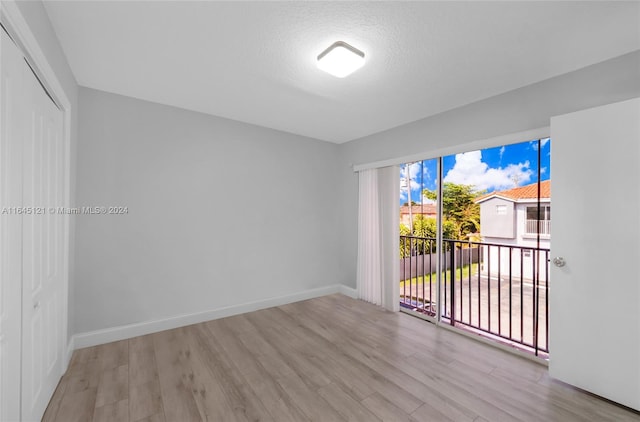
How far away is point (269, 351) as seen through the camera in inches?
97.9

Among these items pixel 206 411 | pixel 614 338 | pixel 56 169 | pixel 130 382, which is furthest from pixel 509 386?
pixel 56 169

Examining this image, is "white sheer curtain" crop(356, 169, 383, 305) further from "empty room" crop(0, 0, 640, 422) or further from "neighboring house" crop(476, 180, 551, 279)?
"neighboring house" crop(476, 180, 551, 279)

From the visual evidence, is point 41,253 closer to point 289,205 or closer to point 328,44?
point 328,44

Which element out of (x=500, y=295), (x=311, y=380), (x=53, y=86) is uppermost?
(x=53, y=86)

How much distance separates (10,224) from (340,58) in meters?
2.03

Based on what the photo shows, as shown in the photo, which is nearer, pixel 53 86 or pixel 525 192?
pixel 53 86

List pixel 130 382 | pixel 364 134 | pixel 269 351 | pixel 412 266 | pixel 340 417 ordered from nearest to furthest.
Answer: pixel 340 417
pixel 130 382
pixel 269 351
pixel 364 134
pixel 412 266

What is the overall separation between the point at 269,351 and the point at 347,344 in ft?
2.52

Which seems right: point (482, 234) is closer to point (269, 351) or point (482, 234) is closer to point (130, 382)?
point (269, 351)

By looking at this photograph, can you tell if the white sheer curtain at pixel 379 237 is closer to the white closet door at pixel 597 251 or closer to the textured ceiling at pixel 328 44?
the textured ceiling at pixel 328 44

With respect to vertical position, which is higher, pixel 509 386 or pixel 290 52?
pixel 290 52

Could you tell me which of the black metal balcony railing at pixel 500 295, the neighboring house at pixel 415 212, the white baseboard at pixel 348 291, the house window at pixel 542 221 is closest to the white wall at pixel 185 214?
the white baseboard at pixel 348 291

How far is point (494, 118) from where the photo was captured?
102 inches

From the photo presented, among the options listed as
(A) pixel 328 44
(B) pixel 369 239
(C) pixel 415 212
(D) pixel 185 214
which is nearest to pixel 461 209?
(C) pixel 415 212
